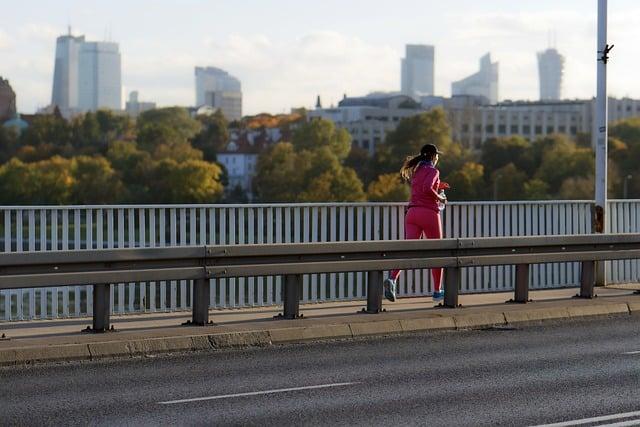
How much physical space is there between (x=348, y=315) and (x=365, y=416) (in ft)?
18.0

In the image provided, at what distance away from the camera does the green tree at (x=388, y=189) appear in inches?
6025

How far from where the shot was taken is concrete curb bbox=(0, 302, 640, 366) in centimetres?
1270

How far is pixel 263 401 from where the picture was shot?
1059 cm

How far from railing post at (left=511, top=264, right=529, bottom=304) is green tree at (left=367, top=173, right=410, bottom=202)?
134 metres

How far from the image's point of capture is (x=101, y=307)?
1366 centimetres

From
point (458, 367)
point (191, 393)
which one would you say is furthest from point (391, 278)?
point (191, 393)

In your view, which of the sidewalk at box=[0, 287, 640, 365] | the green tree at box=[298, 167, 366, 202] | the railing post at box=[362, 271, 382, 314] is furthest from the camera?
the green tree at box=[298, 167, 366, 202]

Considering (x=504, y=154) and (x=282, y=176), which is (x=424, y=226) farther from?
(x=504, y=154)

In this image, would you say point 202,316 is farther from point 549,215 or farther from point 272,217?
point 549,215

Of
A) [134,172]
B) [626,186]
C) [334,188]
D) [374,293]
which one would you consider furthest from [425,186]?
[134,172]

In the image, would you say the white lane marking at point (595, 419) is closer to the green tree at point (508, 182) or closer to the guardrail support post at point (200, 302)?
the guardrail support post at point (200, 302)

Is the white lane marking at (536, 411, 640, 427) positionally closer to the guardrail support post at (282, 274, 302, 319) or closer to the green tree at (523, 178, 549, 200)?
the guardrail support post at (282, 274, 302, 319)

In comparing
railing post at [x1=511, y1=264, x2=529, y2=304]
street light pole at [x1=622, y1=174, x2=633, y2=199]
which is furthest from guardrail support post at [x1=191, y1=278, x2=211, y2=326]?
street light pole at [x1=622, y1=174, x2=633, y2=199]

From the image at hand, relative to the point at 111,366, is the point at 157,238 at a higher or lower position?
higher
